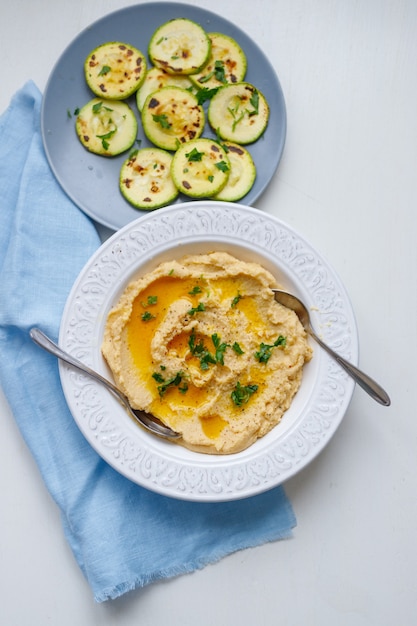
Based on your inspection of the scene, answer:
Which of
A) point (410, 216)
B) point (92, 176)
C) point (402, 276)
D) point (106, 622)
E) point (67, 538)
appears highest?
point (410, 216)

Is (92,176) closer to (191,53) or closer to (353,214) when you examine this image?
(191,53)

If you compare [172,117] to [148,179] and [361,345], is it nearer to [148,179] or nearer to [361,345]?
[148,179]

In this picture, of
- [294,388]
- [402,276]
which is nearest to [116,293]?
[294,388]

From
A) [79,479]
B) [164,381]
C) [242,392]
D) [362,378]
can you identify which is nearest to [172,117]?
[164,381]

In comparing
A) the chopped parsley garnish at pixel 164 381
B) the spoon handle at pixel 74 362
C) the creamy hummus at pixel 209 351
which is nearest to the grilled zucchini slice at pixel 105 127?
the creamy hummus at pixel 209 351

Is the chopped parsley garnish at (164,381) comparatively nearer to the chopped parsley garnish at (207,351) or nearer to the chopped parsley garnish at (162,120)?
the chopped parsley garnish at (207,351)

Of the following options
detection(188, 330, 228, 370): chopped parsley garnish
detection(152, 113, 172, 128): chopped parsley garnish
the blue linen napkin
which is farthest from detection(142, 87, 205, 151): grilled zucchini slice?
detection(188, 330, 228, 370): chopped parsley garnish

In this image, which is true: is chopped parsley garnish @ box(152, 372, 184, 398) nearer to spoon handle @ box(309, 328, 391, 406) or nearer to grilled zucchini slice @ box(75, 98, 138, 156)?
spoon handle @ box(309, 328, 391, 406)
